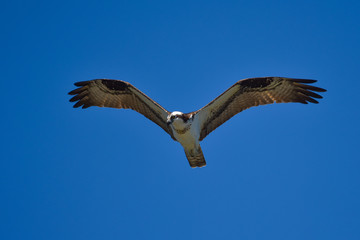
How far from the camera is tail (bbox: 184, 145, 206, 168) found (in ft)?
35.6

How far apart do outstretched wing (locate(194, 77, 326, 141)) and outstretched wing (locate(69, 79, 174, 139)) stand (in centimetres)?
115

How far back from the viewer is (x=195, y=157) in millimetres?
10938

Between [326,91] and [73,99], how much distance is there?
21.6ft

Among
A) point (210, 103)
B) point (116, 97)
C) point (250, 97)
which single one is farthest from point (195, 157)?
point (116, 97)

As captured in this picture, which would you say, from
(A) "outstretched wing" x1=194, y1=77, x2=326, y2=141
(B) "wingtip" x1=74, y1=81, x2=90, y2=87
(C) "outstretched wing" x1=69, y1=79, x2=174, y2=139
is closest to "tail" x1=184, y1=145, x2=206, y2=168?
(A) "outstretched wing" x1=194, y1=77, x2=326, y2=141

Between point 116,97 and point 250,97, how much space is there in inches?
143

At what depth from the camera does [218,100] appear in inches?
420

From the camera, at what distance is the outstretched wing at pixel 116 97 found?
11.2 meters

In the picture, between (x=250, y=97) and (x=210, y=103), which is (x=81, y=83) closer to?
(x=210, y=103)

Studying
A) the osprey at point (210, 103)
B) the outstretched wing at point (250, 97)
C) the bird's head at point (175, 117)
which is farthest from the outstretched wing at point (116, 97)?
the outstretched wing at point (250, 97)

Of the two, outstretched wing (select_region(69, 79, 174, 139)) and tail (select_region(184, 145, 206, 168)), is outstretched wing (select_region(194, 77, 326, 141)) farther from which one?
outstretched wing (select_region(69, 79, 174, 139))

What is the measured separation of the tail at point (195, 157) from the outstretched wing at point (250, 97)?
38cm

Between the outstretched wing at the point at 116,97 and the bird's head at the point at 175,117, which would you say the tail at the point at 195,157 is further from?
the bird's head at the point at 175,117

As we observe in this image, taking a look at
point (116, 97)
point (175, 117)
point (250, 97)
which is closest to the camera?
point (175, 117)
